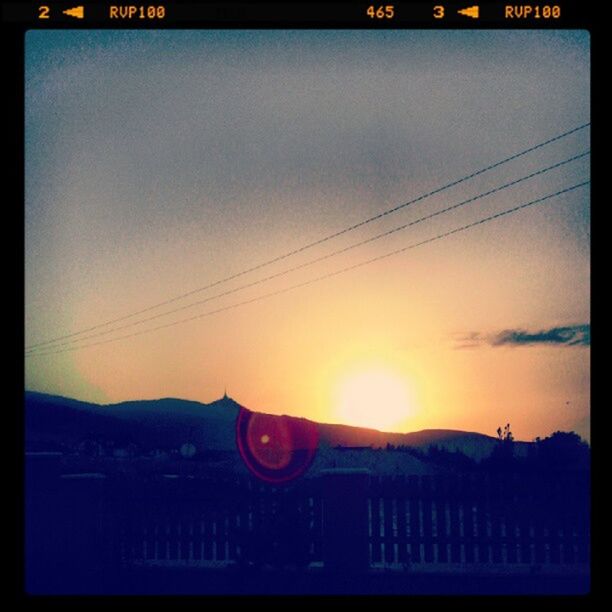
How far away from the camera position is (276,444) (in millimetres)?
6297

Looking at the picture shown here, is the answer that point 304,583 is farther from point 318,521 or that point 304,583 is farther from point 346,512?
point 346,512

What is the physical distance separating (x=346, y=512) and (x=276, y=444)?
4.11ft

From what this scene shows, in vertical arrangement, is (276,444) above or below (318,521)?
above

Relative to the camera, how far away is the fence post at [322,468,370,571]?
Answer: 6.70 metres

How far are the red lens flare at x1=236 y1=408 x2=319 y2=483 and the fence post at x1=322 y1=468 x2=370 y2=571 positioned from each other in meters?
0.83

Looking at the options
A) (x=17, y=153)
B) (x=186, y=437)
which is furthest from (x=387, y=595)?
(x=17, y=153)

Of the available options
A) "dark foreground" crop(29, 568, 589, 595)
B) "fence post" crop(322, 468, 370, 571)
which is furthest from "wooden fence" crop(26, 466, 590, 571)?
"dark foreground" crop(29, 568, 589, 595)

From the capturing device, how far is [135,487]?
15.9ft
